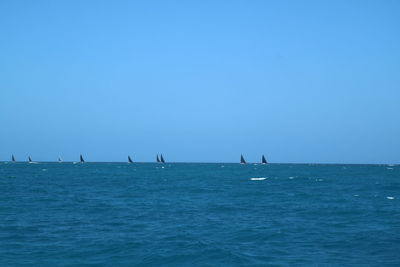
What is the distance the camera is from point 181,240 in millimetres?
24750

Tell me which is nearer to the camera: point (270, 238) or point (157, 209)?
point (270, 238)

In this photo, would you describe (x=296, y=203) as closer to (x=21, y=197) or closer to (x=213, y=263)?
(x=213, y=263)

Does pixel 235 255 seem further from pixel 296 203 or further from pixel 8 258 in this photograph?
pixel 296 203

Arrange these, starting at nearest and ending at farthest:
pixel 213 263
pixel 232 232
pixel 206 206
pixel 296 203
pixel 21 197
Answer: pixel 213 263 < pixel 232 232 < pixel 206 206 < pixel 296 203 < pixel 21 197

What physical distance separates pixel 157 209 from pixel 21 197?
1844 cm

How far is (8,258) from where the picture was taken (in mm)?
20234

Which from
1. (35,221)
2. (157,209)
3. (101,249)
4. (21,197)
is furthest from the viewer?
(21,197)

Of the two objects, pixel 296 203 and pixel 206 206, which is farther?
pixel 296 203

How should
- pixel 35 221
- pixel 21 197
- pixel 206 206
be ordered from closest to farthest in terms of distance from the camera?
pixel 35 221, pixel 206 206, pixel 21 197

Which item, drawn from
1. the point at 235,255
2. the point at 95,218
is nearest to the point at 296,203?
the point at 95,218

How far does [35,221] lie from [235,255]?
55.5 feet

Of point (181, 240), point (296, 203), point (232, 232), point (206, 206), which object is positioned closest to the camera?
point (181, 240)

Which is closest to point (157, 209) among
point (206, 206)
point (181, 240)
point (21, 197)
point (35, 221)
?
point (206, 206)

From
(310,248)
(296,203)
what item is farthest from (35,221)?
(296,203)
